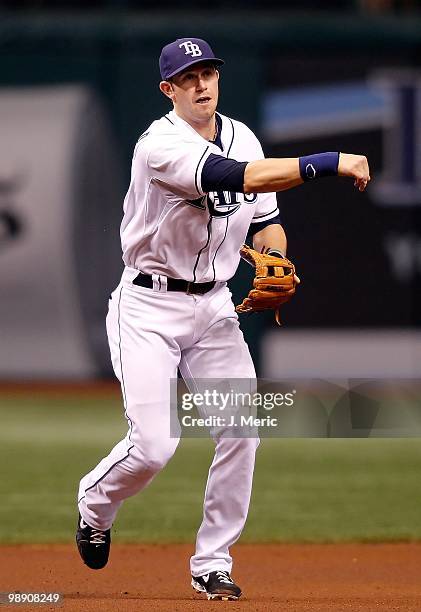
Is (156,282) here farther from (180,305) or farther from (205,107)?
(205,107)

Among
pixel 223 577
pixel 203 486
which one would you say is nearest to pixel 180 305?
pixel 223 577

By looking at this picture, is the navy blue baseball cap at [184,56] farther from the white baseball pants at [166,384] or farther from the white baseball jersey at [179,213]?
the white baseball pants at [166,384]

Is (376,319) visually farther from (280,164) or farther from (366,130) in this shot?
(280,164)

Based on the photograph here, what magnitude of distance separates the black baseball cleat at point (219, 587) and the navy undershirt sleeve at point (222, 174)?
1400 mm

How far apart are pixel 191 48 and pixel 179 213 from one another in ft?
1.91

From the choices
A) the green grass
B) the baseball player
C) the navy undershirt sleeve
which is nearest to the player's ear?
the baseball player

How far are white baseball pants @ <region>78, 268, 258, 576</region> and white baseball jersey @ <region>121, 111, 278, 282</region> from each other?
100 mm

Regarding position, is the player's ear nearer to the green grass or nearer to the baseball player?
the baseball player

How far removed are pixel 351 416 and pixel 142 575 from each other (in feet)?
3.79

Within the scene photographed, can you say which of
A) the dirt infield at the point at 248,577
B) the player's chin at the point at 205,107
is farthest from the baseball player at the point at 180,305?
the dirt infield at the point at 248,577

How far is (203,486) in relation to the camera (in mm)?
8461

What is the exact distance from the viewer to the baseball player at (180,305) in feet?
15.6

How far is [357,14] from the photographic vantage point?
48.2 ft

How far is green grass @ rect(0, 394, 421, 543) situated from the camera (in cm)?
714
